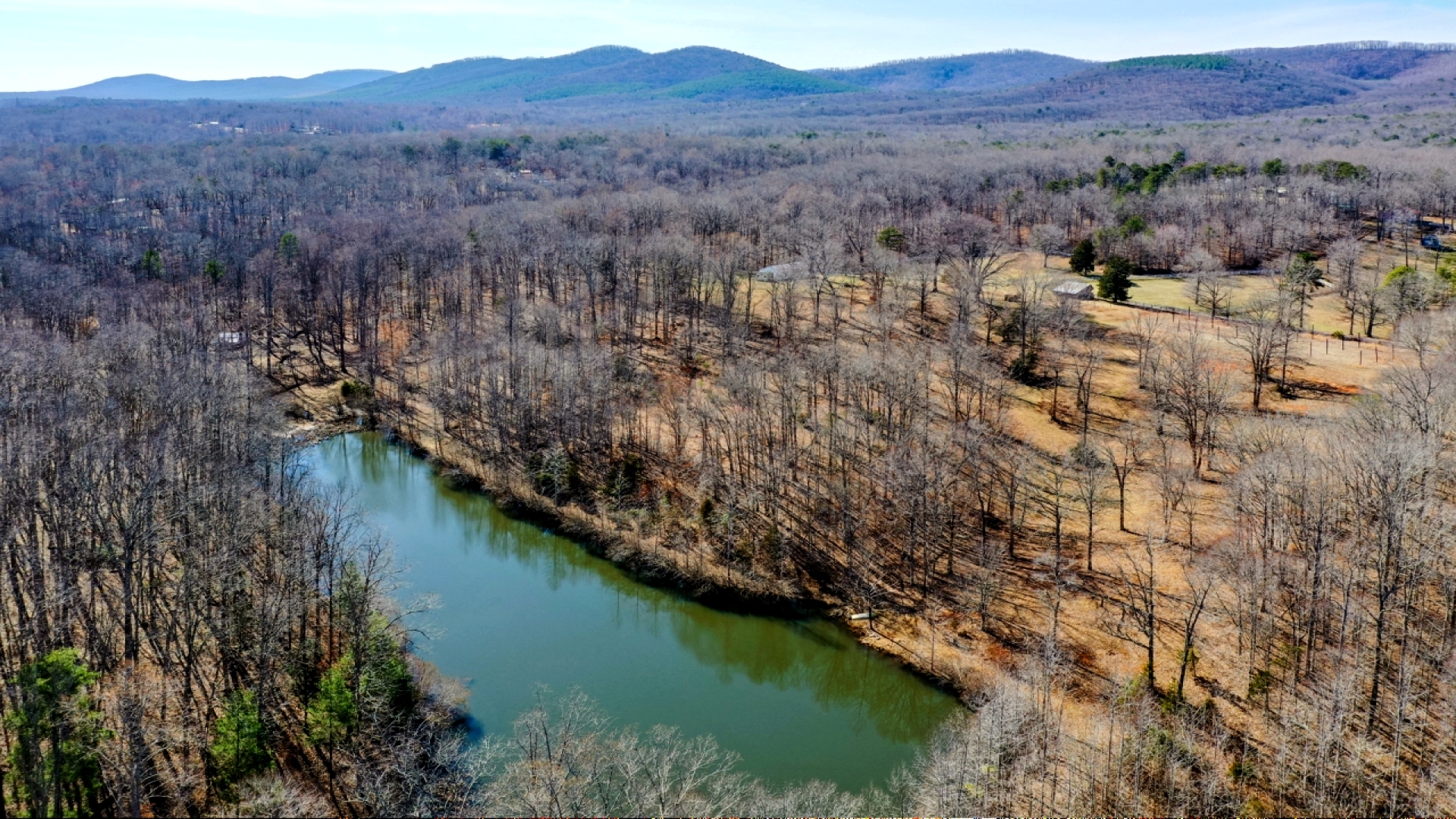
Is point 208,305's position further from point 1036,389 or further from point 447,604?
point 1036,389

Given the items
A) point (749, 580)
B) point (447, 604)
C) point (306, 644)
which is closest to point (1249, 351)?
point (749, 580)

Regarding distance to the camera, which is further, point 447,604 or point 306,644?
point 447,604

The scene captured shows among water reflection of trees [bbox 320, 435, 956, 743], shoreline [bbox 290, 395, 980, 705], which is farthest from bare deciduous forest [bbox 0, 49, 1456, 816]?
water reflection of trees [bbox 320, 435, 956, 743]

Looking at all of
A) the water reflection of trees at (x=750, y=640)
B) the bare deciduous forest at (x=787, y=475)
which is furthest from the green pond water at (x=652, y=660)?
the bare deciduous forest at (x=787, y=475)

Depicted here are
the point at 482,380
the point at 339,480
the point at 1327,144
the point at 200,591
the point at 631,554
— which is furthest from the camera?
the point at 1327,144

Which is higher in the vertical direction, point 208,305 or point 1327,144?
point 1327,144

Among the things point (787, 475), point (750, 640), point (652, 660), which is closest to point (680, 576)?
point (750, 640)

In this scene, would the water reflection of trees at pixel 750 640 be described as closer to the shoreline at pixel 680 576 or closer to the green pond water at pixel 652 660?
the green pond water at pixel 652 660
